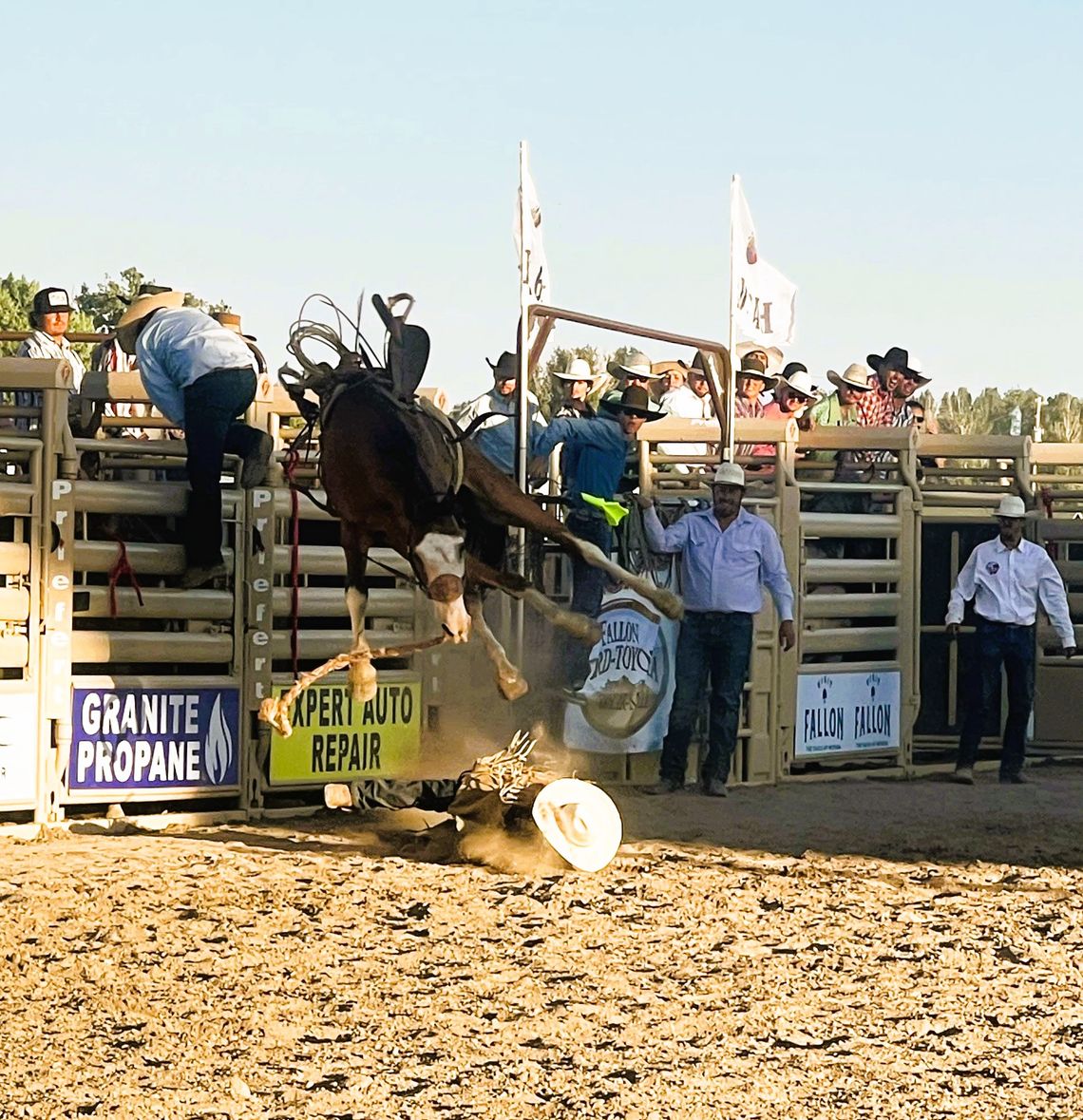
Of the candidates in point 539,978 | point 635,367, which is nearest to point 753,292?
point 635,367

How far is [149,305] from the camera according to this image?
30.2 feet

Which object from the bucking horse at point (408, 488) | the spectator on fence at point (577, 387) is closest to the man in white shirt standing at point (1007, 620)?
the spectator on fence at point (577, 387)

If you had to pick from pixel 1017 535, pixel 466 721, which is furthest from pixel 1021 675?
pixel 466 721

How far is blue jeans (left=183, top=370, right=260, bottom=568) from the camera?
870cm

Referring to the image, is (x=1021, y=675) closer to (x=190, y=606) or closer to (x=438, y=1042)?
(x=190, y=606)

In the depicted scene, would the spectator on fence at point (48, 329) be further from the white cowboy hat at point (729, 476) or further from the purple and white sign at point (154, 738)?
the white cowboy hat at point (729, 476)

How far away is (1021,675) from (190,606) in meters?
5.30

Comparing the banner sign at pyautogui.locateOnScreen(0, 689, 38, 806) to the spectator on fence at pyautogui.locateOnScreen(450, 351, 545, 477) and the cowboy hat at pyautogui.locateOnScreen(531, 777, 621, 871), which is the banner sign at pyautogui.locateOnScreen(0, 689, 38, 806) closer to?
the cowboy hat at pyautogui.locateOnScreen(531, 777, 621, 871)

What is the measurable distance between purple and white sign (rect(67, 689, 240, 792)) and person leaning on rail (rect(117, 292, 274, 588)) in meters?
0.60

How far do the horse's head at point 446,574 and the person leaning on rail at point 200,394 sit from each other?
1409 millimetres

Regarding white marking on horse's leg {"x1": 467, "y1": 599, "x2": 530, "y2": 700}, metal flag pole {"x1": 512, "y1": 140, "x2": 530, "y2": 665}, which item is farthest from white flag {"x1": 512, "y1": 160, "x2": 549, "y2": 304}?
white marking on horse's leg {"x1": 467, "y1": 599, "x2": 530, "y2": 700}

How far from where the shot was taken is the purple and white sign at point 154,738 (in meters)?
8.70

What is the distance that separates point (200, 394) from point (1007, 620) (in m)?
5.35

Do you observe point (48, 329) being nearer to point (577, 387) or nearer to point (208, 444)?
point (208, 444)
